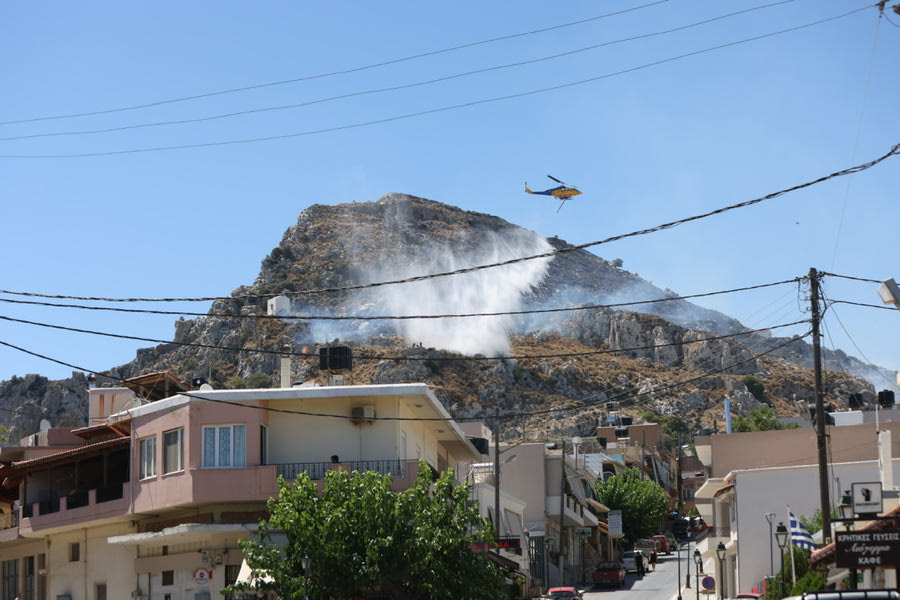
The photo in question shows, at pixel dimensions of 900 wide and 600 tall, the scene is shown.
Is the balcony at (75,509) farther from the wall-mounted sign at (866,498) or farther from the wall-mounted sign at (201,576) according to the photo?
the wall-mounted sign at (866,498)

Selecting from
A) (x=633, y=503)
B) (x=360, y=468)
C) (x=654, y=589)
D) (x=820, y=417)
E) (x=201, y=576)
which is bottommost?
(x=654, y=589)

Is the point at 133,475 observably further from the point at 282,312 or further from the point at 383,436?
the point at 282,312

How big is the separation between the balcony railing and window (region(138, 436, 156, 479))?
4.61 metres

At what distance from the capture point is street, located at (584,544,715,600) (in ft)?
177

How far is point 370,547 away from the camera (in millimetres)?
31453

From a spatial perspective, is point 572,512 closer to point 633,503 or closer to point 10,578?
point 633,503

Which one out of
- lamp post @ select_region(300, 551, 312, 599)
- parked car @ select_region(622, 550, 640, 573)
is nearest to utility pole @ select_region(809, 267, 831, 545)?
lamp post @ select_region(300, 551, 312, 599)

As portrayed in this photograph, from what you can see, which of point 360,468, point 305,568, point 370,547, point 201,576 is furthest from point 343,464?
point 370,547

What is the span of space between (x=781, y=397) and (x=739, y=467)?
141957 millimetres

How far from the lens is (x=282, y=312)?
519 feet

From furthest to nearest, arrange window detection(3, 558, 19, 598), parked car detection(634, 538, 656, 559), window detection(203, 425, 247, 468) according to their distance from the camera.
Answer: parked car detection(634, 538, 656, 559)
window detection(3, 558, 19, 598)
window detection(203, 425, 247, 468)

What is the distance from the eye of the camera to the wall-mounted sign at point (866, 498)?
82.5 ft

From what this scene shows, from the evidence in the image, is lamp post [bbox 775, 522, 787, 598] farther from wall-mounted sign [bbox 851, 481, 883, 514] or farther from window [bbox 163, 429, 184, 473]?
window [bbox 163, 429, 184, 473]

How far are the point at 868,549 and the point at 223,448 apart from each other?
80.2ft
